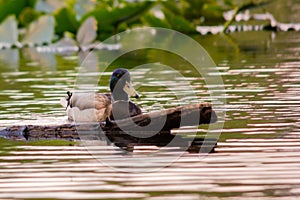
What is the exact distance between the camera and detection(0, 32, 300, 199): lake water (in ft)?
21.7

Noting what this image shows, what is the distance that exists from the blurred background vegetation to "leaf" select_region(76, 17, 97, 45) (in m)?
0.04

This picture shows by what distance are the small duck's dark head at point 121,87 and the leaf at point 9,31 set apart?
28.8 feet

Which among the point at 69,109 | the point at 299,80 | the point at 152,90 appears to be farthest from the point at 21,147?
the point at 299,80

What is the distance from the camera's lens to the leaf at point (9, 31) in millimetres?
→ 17862

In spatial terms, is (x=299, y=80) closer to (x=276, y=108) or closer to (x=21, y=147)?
(x=276, y=108)

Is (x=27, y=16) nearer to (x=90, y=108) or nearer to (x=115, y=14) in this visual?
(x=115, y=14)

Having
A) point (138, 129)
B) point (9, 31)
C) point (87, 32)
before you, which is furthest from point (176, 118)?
point (9, 31)

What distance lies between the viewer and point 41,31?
17.8 meters

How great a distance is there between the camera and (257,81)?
38.7 ft

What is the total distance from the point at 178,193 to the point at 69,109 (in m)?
3.25

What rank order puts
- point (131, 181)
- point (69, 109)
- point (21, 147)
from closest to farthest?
point (131, 181)
point (21, 147)
point (69, 109)

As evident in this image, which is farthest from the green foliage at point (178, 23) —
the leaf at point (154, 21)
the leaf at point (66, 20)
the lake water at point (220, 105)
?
the leaf at point (66, 20)

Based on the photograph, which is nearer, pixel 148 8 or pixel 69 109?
pixel 69 109

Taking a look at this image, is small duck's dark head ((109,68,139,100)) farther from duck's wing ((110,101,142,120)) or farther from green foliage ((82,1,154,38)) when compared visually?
green foliage ((82,1,154,38))
